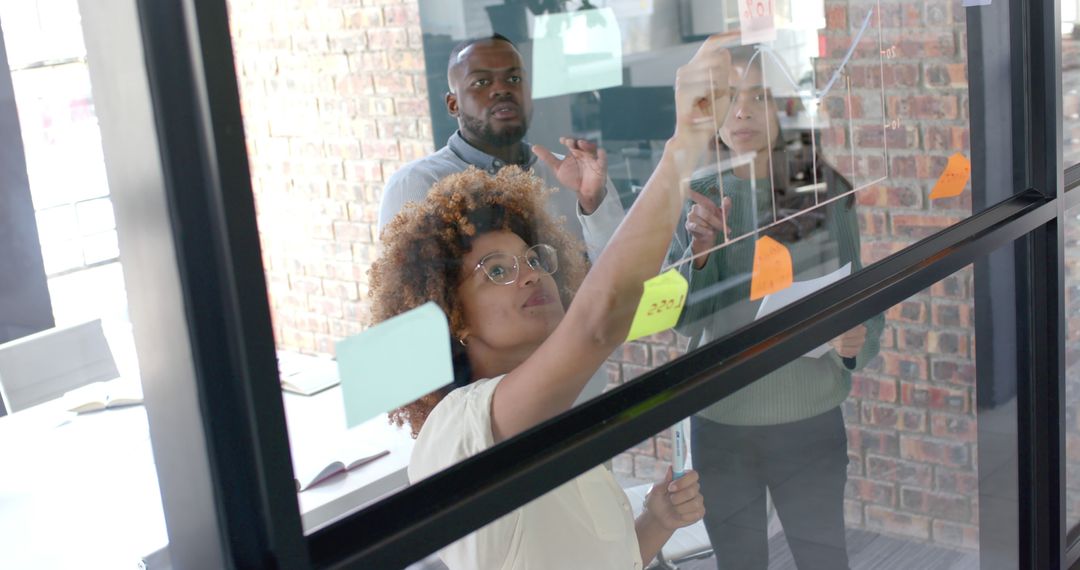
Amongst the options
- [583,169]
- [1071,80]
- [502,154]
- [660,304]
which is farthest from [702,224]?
[1071,80]

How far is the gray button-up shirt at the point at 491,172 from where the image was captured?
96 cm

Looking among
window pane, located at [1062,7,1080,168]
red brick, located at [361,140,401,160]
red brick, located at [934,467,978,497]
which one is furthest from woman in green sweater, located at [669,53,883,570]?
window pane, located at [1062,7,1080,168]

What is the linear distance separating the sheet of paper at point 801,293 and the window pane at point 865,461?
0.03m

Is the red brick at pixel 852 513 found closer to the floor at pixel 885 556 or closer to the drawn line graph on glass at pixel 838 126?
the floor at pixel 885 556

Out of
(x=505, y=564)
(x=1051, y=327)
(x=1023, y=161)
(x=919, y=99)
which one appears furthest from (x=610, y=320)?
(x=1051, y=327)

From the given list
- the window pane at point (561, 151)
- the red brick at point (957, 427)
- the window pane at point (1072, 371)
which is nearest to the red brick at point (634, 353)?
the window pane at point (561, 151)

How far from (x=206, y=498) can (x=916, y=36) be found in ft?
4.34

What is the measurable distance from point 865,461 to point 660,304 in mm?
660

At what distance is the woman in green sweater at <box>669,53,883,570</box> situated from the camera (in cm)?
133

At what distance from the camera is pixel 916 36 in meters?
1.69

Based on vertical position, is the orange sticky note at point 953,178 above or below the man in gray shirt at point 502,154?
below

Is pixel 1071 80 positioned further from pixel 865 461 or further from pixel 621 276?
pixel 621 276

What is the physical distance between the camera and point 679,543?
4.54 feet

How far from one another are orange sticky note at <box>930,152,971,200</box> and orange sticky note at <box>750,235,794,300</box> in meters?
0.42
